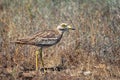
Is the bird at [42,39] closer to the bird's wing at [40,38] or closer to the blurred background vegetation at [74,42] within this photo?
the bird's wing at [40,38]

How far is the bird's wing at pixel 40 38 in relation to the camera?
8117mm

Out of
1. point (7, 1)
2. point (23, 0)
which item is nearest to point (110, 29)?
point (23, 0)

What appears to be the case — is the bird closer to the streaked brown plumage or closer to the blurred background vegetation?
the streaked brown plumage

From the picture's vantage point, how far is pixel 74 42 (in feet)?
28.9

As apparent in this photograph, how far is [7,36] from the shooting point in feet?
29.6

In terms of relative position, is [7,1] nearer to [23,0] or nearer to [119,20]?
[23,0]

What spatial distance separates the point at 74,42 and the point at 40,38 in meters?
0.86

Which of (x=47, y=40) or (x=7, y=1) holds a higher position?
(x=7, y=1)

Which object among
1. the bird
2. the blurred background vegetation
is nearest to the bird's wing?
the bird

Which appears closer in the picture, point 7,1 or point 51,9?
point 51,9

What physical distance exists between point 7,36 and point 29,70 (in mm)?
1097

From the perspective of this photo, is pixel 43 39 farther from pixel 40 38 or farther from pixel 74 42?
pixel 74 42

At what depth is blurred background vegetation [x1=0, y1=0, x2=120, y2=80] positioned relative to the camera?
825 centimetres

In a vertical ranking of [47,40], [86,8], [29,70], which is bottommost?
[29,70]
